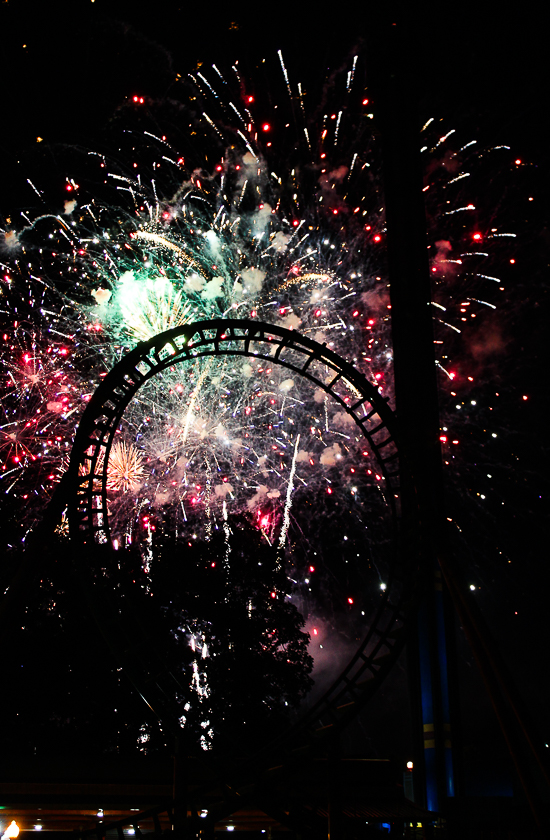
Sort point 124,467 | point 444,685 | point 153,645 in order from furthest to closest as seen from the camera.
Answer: point 124,467 < point 444,685 < point 153,645

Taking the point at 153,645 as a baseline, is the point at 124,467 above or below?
above

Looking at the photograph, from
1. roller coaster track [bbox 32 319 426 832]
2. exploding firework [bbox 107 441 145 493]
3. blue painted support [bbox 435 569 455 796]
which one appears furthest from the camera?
exploding firework [bbox 107 441 145 493]

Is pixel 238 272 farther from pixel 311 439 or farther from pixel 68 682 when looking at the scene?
pixel 68 682

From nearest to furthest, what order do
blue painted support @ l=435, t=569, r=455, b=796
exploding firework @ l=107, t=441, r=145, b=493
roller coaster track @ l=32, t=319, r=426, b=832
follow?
1. roller coaster track @ l=32, t=319, r=426, b=832
2. blue painted support @ l=435, t=569, r=455, b=796
3. exploding firework @ l=107, t=441, r=145, b=493

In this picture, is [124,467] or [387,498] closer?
[387,498]

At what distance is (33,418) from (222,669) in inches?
412

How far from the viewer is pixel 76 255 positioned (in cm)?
1848

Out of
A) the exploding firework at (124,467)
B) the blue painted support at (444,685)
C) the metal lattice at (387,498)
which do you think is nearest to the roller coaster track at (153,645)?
the metal lattice at (387,498)

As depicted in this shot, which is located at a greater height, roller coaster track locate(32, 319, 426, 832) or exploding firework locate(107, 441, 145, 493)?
exploding firework locate(107, 441, 145, 493)

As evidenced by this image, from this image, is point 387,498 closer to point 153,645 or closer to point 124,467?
point 153,645

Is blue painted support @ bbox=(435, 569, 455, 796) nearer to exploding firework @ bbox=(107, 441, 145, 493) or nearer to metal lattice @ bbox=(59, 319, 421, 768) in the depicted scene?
metal lattice @ bbox=(59, 319, 421, 768)

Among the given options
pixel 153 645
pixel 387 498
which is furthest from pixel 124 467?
pixel 387 498

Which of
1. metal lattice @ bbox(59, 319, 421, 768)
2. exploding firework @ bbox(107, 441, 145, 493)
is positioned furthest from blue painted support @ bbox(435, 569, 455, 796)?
exploding firework @ bbox(107, 441, 145, 493)

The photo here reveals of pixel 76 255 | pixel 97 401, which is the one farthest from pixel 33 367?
pixel 97 401
